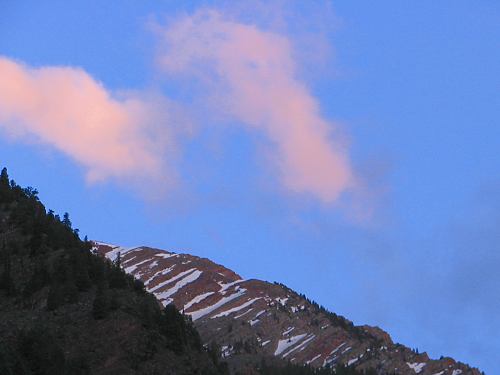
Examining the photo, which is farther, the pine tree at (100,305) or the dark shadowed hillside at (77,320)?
the pine tree at (100,305)

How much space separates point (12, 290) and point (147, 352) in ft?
76.2

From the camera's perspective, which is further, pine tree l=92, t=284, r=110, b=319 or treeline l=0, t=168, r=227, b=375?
pine tree l=92, t=284, r=110, b=319

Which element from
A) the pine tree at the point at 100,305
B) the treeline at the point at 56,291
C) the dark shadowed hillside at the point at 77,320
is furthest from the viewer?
the pine tree at the point at 100,305

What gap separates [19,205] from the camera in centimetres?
14125

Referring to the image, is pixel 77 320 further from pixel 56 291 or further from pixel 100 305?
pixel 56 291

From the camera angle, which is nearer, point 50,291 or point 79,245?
point 50,291

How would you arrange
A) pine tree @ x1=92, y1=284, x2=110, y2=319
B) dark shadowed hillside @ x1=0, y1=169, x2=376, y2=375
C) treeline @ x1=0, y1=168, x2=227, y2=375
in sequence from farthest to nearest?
1. pine tree @ x1=92, y1=284, x2=110, y2=319
2. dark shadowed hillside @ x1=0, y1=169, x2=376, y2=375
3. treeline @ x1=0, y1=168, x2=227, y2=375

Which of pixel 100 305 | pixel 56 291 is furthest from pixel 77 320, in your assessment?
pixel 56 291

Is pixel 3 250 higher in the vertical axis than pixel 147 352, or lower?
higher

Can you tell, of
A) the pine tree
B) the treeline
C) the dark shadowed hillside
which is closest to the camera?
the treeline

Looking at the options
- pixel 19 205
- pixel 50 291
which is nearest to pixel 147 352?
pixel 50 291

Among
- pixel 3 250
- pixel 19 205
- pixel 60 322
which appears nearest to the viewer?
pixel 60 322

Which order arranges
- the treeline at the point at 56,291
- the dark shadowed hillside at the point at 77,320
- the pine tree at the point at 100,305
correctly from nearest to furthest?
the treeline at the point at 56,291
the dark shadowed hillside at the point at 77,320
the pine tree at the point at 100,305

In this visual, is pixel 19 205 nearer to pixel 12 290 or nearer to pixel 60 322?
pixel 12 290
